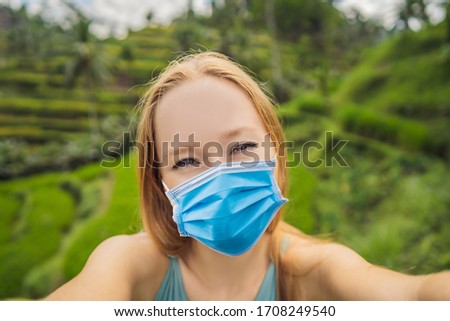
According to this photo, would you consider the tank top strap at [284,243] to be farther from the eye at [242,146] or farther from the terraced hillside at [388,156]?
the terraced hillside at [388,156]

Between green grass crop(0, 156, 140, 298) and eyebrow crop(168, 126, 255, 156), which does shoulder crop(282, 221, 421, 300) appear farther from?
green grass crop(0, 156, 140, 298)

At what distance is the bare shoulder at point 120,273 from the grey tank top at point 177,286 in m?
0.01

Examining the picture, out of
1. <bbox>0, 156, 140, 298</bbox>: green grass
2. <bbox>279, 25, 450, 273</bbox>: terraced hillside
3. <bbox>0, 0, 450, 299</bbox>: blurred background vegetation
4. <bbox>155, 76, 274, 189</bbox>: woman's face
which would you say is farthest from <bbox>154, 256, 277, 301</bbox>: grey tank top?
<bbox>279, 25, 450, 273</bbox>: terraced hillside

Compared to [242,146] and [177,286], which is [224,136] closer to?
[242,146]

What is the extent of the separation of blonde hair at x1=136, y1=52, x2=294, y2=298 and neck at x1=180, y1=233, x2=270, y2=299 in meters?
0.03

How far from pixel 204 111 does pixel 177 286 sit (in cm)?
38

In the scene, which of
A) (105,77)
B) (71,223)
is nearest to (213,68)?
(71,223)

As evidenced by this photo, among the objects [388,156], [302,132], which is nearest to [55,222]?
[302,132]

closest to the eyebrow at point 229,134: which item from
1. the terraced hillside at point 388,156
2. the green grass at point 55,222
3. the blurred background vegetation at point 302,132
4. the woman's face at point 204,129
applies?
the woman's face at point 204,129

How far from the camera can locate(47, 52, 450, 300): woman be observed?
816mm

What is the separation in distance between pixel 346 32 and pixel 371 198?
3.62 meters

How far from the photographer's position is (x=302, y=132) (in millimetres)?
6008

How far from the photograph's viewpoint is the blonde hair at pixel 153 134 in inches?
33.8

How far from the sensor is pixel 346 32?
6938 mm
